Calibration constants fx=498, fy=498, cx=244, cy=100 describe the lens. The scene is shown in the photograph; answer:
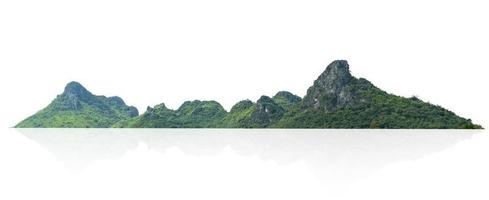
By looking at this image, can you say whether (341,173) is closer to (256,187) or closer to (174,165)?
(256,187)

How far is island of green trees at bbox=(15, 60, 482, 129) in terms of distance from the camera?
70.3 m

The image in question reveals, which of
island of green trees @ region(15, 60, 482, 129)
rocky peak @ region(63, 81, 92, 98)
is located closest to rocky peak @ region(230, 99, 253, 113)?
island of green trees @ region(15, 60, 482, 129)

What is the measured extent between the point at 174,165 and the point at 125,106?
117m

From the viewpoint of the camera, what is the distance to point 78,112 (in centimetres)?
11231

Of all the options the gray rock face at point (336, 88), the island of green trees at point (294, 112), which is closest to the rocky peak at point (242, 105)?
the island of green trees at point (294, 112)

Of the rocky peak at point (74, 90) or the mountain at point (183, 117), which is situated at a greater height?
the rocky peak at point (74, 90)

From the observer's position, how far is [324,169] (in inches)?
497

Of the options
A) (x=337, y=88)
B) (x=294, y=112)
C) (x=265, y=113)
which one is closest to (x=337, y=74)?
(x=337, y=88)

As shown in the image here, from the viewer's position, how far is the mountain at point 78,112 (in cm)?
10738

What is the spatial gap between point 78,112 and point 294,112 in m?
53.6

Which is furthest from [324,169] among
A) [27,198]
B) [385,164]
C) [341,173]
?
[27,198]

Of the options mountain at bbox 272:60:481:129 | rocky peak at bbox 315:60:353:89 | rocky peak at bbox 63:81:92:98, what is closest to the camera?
mountain at bbox 272:60:481:129

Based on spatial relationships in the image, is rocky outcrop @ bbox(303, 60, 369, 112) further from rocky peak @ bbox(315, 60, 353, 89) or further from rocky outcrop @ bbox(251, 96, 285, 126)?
rocky outcrop @ bbox(251, 96, 285, 126)

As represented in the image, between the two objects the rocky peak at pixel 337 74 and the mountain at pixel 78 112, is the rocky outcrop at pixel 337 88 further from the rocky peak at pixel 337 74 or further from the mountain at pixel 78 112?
the mountain at pixel 78 112
